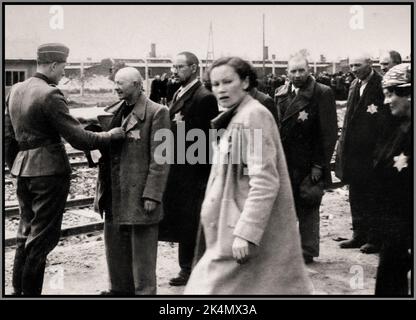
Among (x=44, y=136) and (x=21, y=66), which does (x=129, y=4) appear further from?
(x=21, y=66)

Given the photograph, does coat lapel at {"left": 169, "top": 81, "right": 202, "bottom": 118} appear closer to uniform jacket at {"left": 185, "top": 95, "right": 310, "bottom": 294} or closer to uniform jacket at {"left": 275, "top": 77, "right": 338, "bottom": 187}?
uniform jacket at {"left": 275, "top": 77, "right": 338, "bottom": 187}

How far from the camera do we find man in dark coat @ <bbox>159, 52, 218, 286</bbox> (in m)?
5.34

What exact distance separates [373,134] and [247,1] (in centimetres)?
228

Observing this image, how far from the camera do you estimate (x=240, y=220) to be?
11.0ft

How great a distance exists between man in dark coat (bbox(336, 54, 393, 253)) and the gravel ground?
27 centimetres

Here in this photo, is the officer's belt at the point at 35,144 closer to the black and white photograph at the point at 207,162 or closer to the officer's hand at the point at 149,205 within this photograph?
the black and white photograph at the point at 207,162

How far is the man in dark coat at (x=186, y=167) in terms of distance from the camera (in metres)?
5.34

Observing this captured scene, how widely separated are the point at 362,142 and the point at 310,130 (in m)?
0.82

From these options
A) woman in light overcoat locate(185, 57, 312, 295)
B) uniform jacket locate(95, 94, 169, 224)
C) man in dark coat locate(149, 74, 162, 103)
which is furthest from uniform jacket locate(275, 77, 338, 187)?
woman in light overcoat locate(185, 57, 312, 295)

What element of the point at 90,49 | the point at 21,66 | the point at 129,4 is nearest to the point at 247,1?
the point at 129,4

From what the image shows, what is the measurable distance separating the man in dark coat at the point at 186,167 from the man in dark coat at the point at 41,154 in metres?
0.88

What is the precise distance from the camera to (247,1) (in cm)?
505

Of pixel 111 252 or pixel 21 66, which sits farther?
pixel 21 66

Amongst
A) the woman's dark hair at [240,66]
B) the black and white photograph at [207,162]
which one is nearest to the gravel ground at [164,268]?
the black and white photograph at [207,162]
